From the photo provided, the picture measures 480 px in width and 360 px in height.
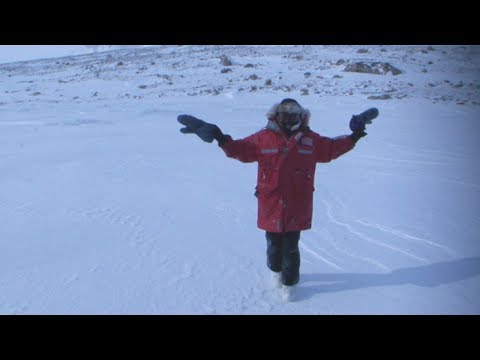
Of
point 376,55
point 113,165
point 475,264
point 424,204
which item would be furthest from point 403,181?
point 376,55

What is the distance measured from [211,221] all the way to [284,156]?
161 cm

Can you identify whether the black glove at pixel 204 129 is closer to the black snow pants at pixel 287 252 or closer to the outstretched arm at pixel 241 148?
the outstretched arm at pixel 241 148

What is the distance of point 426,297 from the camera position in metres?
2.74

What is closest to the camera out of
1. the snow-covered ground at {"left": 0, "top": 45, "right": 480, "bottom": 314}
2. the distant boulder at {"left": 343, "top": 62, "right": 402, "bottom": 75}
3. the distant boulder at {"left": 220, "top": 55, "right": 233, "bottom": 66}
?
the snow-covered ground at {"left": 0, "top": 45, "right": 480, "bottom": 314}

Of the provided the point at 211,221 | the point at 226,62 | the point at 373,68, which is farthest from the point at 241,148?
the point at 226,62

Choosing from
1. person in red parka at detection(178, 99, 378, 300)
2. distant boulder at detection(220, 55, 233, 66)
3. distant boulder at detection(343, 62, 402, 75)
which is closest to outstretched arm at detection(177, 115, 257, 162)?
person in red parka at detection(178, 99, 378, 300)

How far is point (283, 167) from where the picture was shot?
246cm

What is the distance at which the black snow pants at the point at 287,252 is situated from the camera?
262cm

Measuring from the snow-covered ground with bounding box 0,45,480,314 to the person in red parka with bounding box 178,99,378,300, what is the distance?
57cm

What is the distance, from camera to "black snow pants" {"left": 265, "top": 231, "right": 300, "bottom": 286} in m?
2.62

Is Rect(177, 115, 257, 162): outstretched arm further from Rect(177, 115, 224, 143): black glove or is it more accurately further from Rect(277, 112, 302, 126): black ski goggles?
Rect(277, 112, 302, 126): black ski goggles

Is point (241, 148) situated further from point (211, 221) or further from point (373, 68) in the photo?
point (373, 68)

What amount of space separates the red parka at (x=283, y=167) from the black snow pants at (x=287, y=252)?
0.32ft

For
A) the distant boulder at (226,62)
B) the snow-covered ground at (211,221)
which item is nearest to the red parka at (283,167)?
the snow-covered ground at (211,221)
